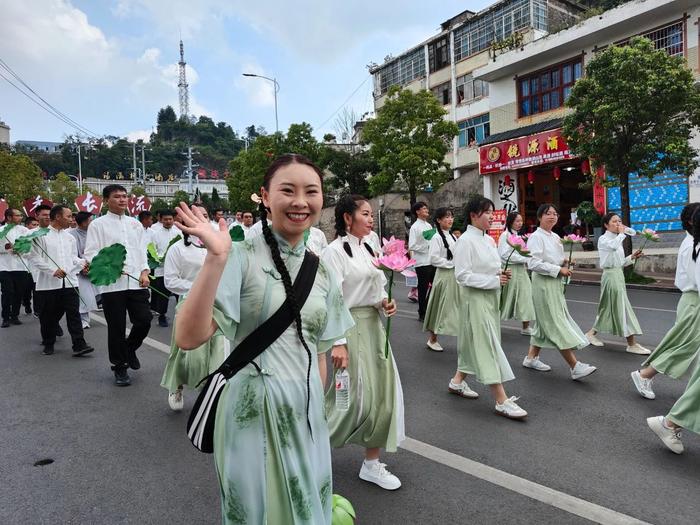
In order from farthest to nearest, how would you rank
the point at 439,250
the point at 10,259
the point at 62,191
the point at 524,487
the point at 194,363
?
the point at 62,191, the point at 10,259, the point at 439,250, the point at 194,363, the point at 524,487

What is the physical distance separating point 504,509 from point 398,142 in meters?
18.7

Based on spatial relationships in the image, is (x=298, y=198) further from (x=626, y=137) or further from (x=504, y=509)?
(x=626, y=137)

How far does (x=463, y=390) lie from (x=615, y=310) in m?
2.61

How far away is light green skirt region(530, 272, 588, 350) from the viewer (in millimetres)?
4891

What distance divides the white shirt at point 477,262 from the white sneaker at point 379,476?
1.77 m

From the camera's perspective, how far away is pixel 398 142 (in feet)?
66.9

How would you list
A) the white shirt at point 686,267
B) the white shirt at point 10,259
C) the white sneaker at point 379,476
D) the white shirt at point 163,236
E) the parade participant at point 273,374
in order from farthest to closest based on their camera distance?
1. the white shirt at point 163,236
2. the white shirt at point 10,259
3. the white shirt at point 686,267
4. the white sneaker at point 379,476
5. the parade participant at point 273,374

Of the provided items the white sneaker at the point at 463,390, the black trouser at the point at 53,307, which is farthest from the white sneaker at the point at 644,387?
Answer: the black trouser at the point at 53,307

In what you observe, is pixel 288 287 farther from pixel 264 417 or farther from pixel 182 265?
pixel 182 265

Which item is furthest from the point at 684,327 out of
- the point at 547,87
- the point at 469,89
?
the point at 469,89

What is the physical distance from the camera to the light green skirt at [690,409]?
10.5 ft

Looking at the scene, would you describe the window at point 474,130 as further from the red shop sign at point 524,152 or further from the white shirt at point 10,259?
the white shirt at point 10,259

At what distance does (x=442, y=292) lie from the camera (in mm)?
6652

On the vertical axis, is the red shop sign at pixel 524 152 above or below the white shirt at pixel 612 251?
above
